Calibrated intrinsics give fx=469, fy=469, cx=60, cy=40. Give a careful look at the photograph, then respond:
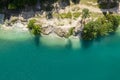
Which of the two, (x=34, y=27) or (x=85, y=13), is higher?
(x=85, y=13)

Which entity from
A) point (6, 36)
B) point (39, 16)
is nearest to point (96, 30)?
point (39, 16)

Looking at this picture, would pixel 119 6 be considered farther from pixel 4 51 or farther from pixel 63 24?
pixel 4 51

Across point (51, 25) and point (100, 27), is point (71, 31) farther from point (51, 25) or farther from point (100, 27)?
point (100, 27)

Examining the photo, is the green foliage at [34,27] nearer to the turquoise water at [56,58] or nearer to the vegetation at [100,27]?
the turquoise water at [56,58]

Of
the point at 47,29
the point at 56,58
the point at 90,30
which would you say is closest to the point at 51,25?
the point at 47,29

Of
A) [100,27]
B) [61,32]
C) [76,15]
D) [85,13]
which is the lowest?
[61,32]

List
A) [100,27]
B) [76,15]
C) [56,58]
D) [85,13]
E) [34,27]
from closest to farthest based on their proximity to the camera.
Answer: [56,58], [85,13], [34,27], [100,27], [76,15]
